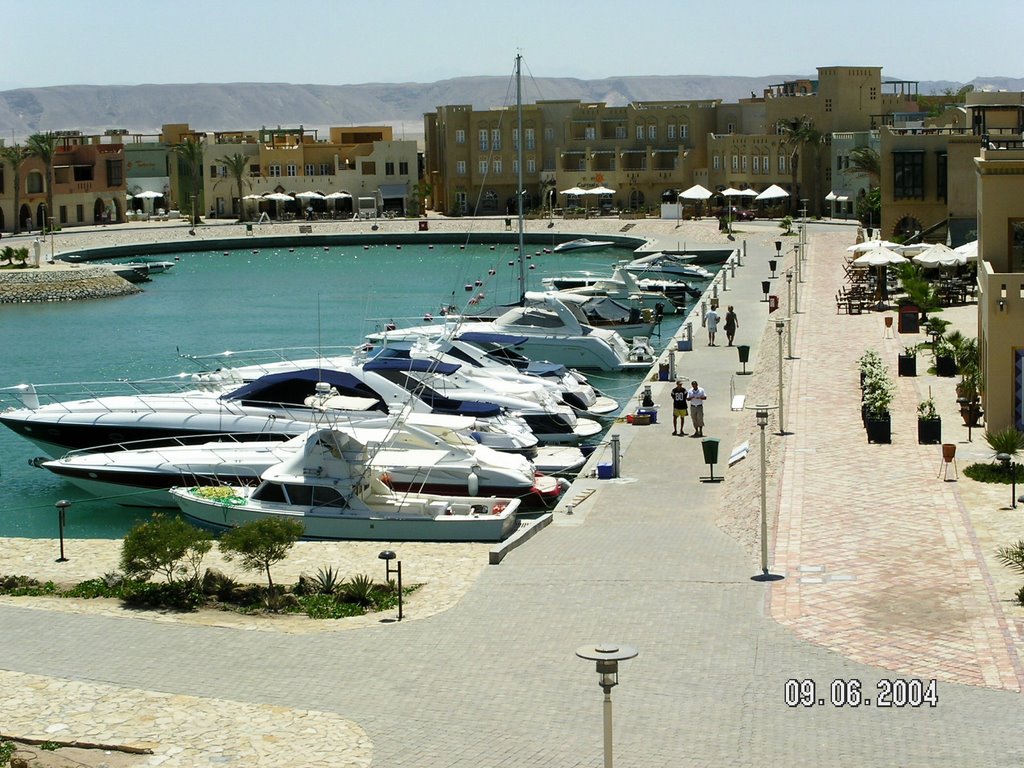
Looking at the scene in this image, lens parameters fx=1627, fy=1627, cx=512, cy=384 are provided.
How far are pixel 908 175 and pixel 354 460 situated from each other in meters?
41.6

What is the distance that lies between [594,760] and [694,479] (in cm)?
1394

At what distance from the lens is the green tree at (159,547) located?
20906 millimetres

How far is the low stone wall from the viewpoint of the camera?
261 feet

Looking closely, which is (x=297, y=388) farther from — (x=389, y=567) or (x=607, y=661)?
(x=607, y=661)

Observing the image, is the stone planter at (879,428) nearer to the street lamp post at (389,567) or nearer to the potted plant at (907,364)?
the potted plant at (907,364)

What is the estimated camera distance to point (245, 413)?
33.3 meters

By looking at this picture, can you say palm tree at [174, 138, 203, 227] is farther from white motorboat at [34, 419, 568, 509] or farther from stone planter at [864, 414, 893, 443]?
stone planter at [864, 414, 893, 443]

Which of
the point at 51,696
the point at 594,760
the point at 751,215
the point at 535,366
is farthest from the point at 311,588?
the point at 751,215

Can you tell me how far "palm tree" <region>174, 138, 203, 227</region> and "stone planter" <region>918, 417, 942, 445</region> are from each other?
84.6 meters

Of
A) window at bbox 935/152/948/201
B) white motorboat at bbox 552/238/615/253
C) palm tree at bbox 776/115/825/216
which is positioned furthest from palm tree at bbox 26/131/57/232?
window at bbox 935/152/948/201

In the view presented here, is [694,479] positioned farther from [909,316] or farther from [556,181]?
[556,181]

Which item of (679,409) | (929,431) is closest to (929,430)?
(929,431)

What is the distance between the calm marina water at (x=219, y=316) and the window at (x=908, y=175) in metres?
10.5

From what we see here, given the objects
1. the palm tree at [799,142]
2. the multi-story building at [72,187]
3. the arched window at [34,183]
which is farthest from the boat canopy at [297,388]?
the arched window at [34,183]
